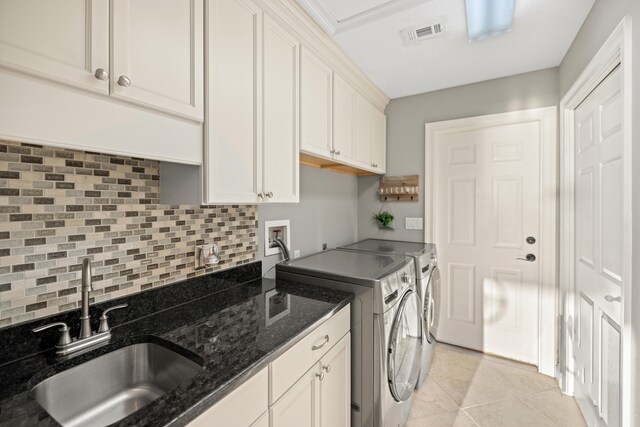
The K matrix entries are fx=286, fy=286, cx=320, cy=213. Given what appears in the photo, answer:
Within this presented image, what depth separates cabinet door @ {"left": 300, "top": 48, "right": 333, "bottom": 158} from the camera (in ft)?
5.53

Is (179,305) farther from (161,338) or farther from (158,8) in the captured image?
(158,8)

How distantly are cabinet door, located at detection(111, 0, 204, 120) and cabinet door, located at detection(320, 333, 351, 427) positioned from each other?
119 centimetres

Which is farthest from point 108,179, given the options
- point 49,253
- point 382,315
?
point 382,315

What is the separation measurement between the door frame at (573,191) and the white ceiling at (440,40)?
36 cm

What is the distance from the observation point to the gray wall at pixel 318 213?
6.50ft

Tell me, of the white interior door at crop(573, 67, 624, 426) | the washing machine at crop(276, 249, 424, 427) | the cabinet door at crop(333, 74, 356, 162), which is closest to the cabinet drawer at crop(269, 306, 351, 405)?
the washing machine at crop(276, 249, 424, 427)

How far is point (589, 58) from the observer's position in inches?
64.1

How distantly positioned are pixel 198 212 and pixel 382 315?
1.06m

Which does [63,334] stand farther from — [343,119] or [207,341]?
[343,119]

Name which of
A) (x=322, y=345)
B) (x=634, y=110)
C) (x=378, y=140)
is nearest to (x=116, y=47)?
(x=322, y=345)

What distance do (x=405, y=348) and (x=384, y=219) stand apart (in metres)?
1.48

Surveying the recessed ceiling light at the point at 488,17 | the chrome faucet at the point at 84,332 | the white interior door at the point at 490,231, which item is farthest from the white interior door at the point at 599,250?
the chrome faucet at the point at 84,332

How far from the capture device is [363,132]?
8.07 feet

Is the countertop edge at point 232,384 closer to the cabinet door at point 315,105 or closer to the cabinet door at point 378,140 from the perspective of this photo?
the cabinet door at point 315,105
